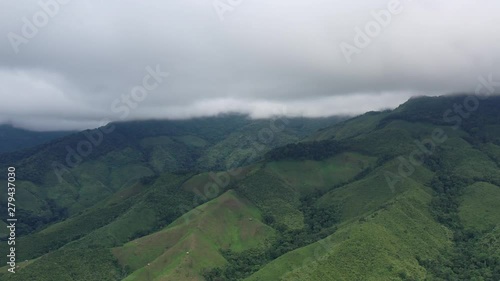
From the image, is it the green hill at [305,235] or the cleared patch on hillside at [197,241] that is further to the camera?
the cleared patch on hillside at [197,241]

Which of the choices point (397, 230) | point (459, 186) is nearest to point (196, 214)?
point (397, 230)

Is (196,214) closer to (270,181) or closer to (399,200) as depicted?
(270,181)

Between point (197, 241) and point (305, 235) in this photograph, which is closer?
point (197, 241)

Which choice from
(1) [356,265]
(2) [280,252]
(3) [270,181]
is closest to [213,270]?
(2) [280,252]

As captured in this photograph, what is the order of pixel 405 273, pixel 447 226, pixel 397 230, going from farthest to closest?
pixel 447 226, pixel 397 230, pixel 405 273

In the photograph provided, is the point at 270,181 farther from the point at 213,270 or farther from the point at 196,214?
the point at 213,270

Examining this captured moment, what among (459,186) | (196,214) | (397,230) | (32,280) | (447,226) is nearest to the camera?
(32,280)

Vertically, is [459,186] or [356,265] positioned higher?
[356,265]

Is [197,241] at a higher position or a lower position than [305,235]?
higher

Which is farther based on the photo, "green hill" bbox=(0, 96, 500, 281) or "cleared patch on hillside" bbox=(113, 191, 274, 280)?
"cleared patch on hillside" bbox=(113, 191, 274, 280)

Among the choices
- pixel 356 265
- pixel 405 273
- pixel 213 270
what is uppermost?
→ pixel 213 270

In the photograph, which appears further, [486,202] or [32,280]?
[486,202]
